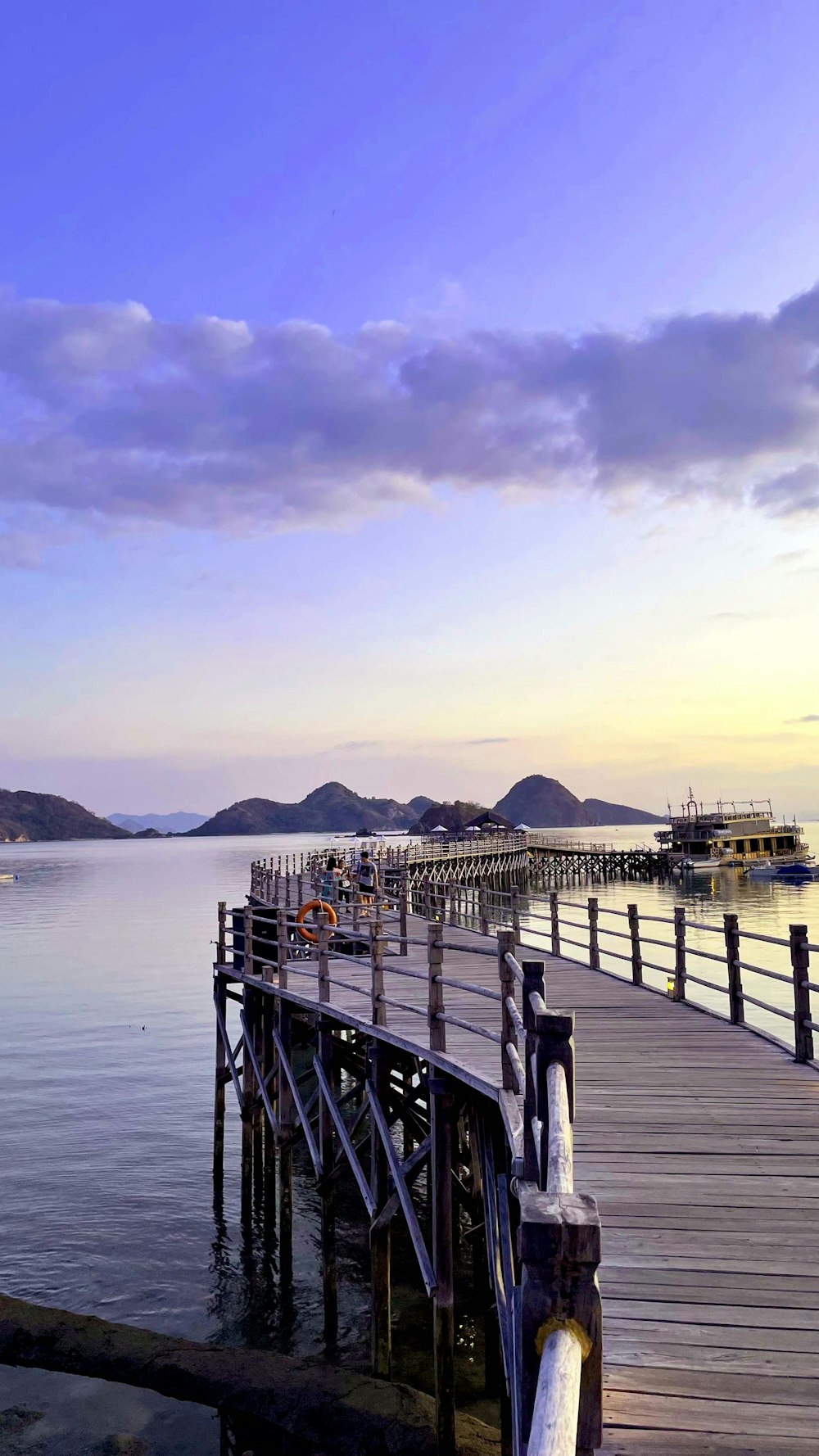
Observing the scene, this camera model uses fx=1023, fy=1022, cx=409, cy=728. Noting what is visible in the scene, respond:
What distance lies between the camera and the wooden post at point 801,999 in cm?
993

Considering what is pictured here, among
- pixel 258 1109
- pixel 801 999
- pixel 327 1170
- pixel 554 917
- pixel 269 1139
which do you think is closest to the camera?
pixel 801 999

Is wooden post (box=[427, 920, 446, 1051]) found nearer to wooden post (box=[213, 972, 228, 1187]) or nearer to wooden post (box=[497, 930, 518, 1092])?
wooden post (box=[497, 930, 518, 1092])

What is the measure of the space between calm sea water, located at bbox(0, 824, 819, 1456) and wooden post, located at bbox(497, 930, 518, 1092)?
17.9 feet

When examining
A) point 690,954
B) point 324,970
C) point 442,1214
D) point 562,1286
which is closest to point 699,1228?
point 562,1286

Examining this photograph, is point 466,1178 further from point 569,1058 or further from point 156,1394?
point 569,1058

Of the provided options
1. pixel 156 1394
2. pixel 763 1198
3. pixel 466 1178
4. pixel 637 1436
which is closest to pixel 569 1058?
pixel 637 1436

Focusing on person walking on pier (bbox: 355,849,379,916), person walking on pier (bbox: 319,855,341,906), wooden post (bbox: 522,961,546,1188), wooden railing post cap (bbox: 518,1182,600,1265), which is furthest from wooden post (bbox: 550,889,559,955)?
wooden railing post cap (bbox: 518,1182,600,1265)

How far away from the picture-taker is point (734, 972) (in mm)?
12070

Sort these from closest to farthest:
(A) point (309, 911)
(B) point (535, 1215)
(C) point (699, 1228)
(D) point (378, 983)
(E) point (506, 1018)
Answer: (B) point (535, 1215)
(C) point (699, 1228)
(E) point (506, 1018)
(D) point (378, 983)
(A) point (309, 911)

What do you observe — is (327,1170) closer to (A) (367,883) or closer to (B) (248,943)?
(B) (248,943)

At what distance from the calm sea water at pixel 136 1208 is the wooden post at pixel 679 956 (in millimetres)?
4959

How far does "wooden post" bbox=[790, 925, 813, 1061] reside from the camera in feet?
32.6

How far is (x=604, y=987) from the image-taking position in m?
15.3

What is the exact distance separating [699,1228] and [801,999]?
5.17 meters
